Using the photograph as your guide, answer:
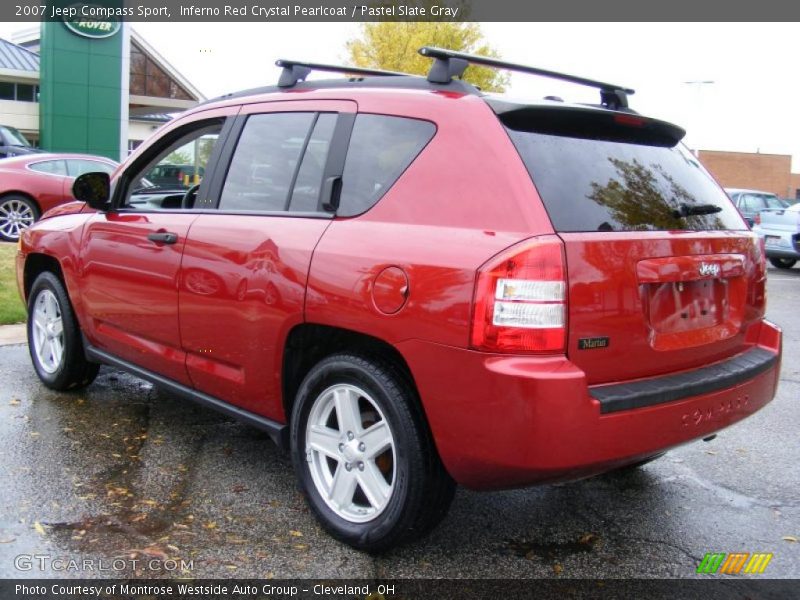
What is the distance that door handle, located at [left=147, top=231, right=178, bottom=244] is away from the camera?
4.05 m

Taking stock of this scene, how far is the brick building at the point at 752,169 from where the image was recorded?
61188 millimetres

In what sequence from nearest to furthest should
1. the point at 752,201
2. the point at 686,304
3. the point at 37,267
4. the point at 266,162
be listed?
the point at 686,304
the point at 266,162
the point at 37,267
the point at 752,201

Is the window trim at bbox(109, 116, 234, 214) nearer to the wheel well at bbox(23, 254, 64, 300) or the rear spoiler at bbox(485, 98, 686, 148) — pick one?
the wheel well at bbox(23, 254, 64, 300)

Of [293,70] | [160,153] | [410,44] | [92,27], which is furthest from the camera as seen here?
[92,27]

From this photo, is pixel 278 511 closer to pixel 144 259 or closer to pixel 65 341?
pixel 144 259

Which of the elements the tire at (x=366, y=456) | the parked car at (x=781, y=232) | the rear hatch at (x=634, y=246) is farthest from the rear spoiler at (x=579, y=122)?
the parked car at (x=781, y=232)

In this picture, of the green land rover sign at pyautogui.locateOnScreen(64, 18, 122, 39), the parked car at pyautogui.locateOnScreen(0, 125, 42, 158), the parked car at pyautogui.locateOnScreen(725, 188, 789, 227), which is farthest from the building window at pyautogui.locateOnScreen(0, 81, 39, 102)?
the parked car at pyautogui.locateOnScreen(725, 188, 789, 227)

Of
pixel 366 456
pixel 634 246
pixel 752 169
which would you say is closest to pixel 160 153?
pixel 366 456

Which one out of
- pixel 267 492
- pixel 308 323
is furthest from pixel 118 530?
pixel 308 323

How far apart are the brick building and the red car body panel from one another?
205 feet

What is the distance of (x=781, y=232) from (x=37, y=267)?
14062 mm

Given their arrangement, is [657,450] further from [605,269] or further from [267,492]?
[267,492]

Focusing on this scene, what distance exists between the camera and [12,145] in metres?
20.0

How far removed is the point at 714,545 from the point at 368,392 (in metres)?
1.64
